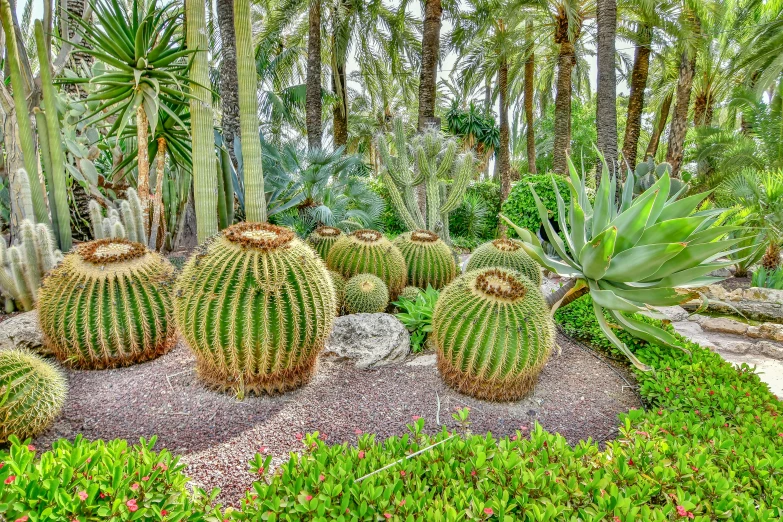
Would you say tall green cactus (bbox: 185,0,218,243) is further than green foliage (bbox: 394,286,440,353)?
No

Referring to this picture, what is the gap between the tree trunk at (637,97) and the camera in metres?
12.7

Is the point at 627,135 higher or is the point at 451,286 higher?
the point at 627,135

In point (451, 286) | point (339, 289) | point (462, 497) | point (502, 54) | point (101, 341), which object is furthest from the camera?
point (502, 54)

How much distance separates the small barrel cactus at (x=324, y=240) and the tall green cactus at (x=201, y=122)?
152 cm

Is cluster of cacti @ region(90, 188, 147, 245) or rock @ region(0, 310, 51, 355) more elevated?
cluster of cacti @ region(90, 188, 147, 245)

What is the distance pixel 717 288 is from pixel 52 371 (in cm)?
815

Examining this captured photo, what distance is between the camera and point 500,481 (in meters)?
1.64

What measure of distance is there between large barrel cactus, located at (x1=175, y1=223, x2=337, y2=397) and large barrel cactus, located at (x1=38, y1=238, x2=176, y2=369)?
51 centimetres

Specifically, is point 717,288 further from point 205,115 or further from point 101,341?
point 101,341

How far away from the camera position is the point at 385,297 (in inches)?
176

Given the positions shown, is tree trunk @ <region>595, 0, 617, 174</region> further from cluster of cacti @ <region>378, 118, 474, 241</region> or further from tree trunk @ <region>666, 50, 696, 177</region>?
tree trunk @ <region>666, 50, 696, 177</region>

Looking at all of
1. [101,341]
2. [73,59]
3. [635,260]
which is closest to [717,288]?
[635,260]

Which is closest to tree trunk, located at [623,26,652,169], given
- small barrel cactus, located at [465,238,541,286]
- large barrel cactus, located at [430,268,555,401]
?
small barrel cactus, located at [465,238,541,286]

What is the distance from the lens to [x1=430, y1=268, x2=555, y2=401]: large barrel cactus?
3018 mm
